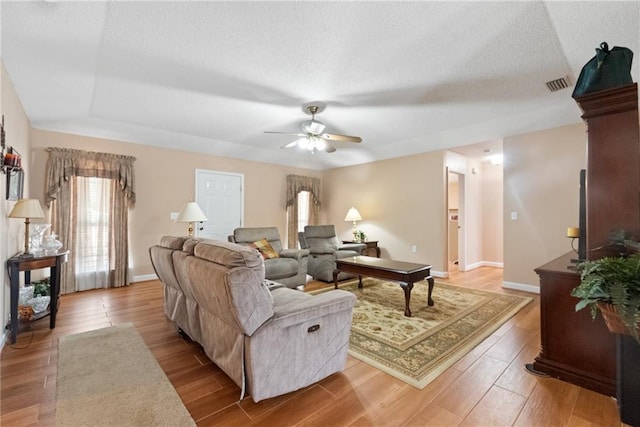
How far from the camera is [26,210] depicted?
2.64 m

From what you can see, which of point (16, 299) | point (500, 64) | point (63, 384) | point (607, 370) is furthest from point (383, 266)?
point (16, 299)

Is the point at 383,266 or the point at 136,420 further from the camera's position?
the point at 383,266

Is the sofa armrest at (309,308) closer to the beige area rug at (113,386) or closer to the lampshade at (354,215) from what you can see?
the beige area rug at (113,386)

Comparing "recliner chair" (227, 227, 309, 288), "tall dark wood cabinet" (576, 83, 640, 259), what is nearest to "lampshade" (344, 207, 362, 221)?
"recliner chair" (227, 227, 309, 288)

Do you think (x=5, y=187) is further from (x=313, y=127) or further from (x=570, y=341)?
(x=570, y=341)

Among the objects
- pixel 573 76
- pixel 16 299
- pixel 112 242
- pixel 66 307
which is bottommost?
pixel 66 307

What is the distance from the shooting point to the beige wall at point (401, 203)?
517 cm

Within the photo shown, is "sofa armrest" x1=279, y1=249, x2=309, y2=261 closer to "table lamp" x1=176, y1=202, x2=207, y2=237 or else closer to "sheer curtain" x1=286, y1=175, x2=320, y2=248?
"table lamp" x1=176, y1=202, x2=207, y2=237

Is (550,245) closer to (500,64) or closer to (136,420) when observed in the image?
(500,64)

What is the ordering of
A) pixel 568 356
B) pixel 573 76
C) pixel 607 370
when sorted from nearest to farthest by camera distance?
pixel 607 370, pixel 568 356, pixel 573 76

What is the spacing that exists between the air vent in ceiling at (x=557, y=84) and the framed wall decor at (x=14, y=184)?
5548 millimetres

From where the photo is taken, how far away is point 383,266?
11.1ft

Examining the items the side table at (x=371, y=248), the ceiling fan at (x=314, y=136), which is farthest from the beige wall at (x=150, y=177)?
the side table at (x=371, y=248)

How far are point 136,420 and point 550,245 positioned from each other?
16.6ft
